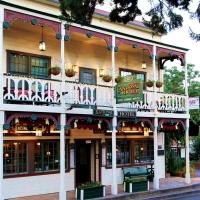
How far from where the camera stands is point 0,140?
1667 cm

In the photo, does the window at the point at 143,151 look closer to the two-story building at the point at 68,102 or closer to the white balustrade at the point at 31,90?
the two-story building at the point at 68,102

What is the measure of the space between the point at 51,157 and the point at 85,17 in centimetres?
1117

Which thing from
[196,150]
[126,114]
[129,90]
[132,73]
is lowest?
[196,150]

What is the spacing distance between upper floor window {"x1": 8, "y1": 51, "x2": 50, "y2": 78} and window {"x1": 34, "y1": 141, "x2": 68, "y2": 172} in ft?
9.88

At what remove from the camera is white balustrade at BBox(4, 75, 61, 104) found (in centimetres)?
1716

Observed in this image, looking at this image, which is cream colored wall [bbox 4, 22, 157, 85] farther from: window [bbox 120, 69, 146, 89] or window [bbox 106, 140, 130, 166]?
window [bbox 106, 140, 130, 166]

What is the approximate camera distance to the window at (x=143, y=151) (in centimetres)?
2529

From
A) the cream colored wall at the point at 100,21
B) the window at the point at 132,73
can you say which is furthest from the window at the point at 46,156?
the cream colored wall at the point at 100,21

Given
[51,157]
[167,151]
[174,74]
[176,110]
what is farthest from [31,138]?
[174,74]

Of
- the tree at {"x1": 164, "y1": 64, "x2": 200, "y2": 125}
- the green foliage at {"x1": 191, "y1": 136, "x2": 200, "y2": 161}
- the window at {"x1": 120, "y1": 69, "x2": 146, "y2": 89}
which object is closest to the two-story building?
the window at {"x1": 120, "y1": 69, "x2": 146, "y2": 89}

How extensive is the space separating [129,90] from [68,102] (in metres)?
2.55

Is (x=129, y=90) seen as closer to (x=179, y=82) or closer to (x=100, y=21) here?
(x=100, y=21)

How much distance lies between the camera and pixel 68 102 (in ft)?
61.4

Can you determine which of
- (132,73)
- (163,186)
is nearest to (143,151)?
(163,186)
